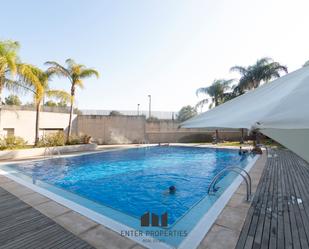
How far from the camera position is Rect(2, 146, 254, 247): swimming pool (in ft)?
14.6

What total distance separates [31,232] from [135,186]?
14.5ft

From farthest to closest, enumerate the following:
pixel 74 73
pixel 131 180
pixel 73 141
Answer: pixel 73 141 → pixel 74 73 → pixel 131 180

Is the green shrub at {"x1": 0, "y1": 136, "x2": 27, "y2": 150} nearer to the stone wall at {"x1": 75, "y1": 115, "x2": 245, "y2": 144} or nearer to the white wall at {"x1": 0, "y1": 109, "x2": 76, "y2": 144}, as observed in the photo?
the white wall at {"x1": 0, "y1": 109, "x2": 76, "y2": 144}

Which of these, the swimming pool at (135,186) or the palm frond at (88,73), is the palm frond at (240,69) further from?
the palm frond at (88,73)

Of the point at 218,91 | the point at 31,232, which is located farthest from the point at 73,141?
the point at 218,91

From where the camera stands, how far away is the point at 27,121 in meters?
14.4

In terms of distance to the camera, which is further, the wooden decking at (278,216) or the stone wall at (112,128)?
the stone wall at (112,128)

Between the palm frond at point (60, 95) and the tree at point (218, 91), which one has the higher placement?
the tree at point (218, 91)

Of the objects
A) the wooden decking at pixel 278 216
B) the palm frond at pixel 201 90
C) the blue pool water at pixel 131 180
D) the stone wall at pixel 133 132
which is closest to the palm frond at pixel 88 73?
the stone wall at pixel 133 132

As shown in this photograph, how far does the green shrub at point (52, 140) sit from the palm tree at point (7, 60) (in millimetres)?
3982

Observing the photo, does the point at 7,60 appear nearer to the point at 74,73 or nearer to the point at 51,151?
the point at 74,73

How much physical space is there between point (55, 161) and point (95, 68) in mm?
7504

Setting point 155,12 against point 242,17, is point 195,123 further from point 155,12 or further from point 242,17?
point 155,12

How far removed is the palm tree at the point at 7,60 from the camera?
380 inches
